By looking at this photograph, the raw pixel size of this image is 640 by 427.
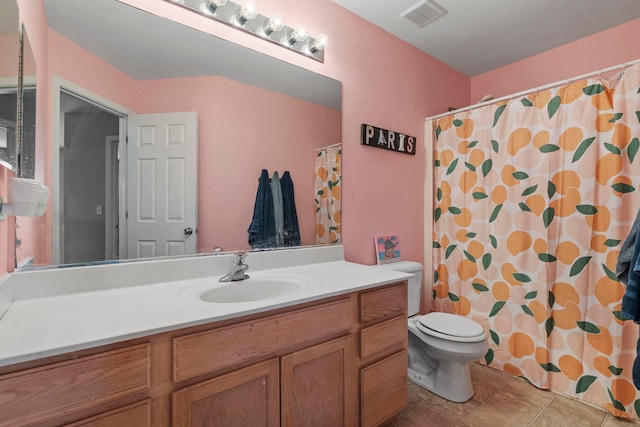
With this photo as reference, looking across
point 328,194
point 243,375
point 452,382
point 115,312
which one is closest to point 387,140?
point 328,194

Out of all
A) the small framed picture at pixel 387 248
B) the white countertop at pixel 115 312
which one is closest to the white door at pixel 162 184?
the white countertop at pixel 115 312

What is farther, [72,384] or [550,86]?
[550,86]

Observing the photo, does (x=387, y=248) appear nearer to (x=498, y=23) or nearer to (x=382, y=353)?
(x=382, y=353)

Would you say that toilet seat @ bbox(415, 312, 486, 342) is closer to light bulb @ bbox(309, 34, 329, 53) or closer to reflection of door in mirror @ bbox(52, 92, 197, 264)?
reflection of door in mirror @ bbox(52, 92, 197, 264)

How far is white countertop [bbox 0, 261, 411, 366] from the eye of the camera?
0.70 metres

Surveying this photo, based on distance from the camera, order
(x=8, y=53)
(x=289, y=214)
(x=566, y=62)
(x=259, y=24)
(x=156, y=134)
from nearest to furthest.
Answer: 1. (x=8, y=53)
2. (x=156, y=134)
3. (x=259, y=24)
4. (x=289, y=214)
5. (x=566, y=62)

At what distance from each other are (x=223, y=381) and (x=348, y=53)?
6.31 feet

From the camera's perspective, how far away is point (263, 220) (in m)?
1.58

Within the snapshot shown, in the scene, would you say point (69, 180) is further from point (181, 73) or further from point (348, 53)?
point (348, 53)

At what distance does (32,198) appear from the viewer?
0.86 meters

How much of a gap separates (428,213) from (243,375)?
6.29ft

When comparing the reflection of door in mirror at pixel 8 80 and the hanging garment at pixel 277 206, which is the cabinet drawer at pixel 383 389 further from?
the reflection of door in mirror at pixel 8 80

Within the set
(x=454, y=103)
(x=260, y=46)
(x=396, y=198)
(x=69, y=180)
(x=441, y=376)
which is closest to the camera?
(x=69, y=180)

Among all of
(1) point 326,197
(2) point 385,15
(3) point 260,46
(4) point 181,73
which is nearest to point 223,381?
(1) point 326,197
